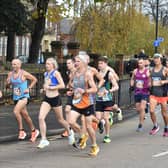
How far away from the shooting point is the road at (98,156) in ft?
27.5

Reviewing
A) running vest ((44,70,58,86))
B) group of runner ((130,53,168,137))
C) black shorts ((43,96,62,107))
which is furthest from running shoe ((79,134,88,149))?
group of runner ((130,53,168,137))

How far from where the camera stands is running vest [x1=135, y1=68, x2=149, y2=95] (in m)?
12.1

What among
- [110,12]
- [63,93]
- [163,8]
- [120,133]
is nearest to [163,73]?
[120,133]

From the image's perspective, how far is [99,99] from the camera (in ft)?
36.2

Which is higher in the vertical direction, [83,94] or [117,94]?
[83,94]

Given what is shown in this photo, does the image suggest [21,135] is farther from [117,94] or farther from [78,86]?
[117,94]

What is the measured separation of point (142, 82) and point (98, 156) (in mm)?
3484

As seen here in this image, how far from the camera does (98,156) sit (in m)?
9.14

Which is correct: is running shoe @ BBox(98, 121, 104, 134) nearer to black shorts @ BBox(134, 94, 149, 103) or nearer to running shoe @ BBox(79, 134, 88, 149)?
black shorts @ BBox(134, 94, 149, 103)

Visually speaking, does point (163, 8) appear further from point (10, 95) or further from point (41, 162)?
point (41, 162)

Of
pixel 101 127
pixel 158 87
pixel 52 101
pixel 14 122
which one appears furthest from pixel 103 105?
pixel 14 122

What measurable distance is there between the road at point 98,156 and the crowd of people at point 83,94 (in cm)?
22

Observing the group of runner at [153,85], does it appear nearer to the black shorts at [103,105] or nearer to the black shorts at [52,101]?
the black shorts at [103,105]

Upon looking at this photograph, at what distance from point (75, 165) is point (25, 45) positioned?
57.4m
